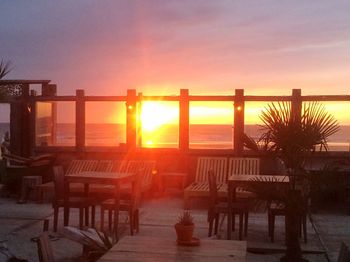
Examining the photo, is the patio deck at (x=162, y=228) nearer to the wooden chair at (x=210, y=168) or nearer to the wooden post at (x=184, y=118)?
the wooden chair at (x=210, y=168)

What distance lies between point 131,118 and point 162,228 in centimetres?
452

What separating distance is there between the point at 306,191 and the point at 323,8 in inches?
235

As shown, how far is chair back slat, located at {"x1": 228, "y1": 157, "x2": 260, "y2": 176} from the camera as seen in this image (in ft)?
39.7

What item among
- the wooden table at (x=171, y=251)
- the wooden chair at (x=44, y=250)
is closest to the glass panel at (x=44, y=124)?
the wooden table at (x=171, y=251)

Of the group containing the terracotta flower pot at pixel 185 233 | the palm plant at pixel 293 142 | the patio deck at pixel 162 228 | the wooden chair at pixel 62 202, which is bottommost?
the patio deck at pixel 162 228

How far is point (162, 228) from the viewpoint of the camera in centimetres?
907

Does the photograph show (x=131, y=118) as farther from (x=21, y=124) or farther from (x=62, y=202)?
(x=62, y=202)

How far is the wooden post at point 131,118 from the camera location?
13.0 meters

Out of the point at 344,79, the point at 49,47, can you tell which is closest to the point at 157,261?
the point at 49,47

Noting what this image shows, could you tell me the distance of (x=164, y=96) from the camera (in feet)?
42.3

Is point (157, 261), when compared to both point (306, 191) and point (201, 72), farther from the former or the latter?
point (201, 72)

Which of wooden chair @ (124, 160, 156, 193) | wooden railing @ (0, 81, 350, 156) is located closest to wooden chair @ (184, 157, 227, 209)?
wooden railing @ (0, 81, 350, 156)

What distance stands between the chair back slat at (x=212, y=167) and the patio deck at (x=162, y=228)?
763mm

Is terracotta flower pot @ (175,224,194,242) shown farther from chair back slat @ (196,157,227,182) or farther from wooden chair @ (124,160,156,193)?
chair back slat @ (196,157,227,182)
